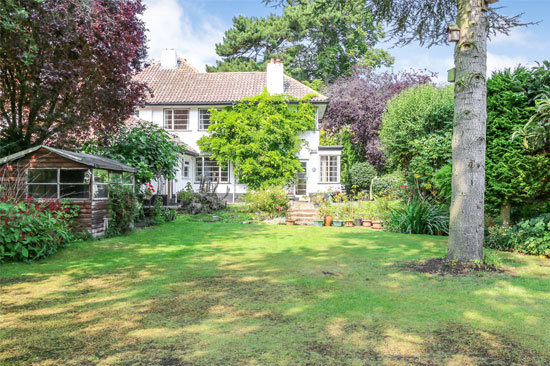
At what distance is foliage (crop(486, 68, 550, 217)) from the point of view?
8484mm

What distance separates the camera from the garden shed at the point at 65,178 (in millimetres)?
10227

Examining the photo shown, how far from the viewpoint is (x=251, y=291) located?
5.48 m

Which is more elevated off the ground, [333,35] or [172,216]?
[333,35]

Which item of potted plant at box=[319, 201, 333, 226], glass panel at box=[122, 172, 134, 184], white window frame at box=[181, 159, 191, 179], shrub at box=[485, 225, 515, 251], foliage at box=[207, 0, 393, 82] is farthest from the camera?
foliage at box=[207, 0, 393, 82]

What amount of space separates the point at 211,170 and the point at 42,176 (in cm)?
1444

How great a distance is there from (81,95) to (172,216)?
624cm

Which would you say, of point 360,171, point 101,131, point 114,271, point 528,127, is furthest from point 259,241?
point 360,171

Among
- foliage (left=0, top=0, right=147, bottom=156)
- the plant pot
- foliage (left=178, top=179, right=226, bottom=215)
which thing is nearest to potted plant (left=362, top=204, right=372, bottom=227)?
the plant pot

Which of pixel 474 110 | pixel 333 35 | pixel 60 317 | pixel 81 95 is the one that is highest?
pixel 333 35

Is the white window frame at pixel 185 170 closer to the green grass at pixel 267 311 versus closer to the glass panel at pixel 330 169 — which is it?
the glass panel at pixel 330 169

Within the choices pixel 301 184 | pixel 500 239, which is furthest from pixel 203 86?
pixel 500 239

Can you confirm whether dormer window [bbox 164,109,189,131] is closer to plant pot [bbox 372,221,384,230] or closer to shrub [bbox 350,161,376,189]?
shrub [bbox 350,161,376,189]

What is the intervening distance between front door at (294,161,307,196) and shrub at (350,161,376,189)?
5.14m

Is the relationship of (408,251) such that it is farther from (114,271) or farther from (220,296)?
(114,271)
